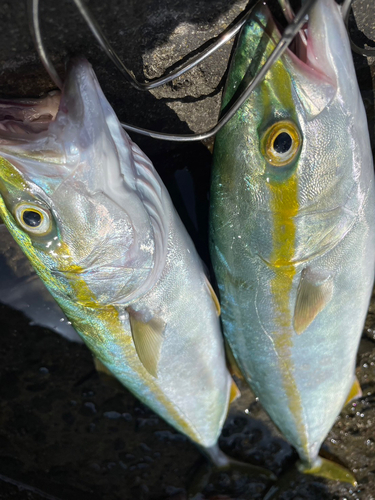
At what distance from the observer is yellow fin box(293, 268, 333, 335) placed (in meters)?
1.57

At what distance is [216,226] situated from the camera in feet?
5.36

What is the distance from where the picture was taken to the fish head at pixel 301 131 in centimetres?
128

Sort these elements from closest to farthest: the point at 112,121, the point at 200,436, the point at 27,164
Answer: the point at 27,164, the point at 112,121, the point at 200,436

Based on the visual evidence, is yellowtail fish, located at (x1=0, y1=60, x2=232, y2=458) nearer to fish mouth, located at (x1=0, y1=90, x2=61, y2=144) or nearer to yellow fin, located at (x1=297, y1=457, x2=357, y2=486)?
fish mouth, located at (x1=0, y1=90, x2=61, y2=144)

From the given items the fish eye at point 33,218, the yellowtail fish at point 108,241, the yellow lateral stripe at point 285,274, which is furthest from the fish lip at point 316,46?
the fish eye at point 33,218

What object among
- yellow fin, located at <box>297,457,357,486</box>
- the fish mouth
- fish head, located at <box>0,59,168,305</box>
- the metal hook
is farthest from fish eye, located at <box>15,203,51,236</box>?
yellow fin, located at <box>297,457,357,486</box>

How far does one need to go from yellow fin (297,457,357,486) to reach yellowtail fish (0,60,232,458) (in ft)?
2.87

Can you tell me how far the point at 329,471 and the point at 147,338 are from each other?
1532 millimetres

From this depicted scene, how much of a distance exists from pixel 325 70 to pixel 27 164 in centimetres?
100

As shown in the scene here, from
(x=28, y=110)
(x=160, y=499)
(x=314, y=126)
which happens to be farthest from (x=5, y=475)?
(x=314, y=126)

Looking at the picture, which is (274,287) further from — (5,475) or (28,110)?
(5,475)

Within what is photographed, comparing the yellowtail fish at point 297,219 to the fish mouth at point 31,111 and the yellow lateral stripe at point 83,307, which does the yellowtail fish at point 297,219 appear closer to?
the yellow lateral stripe at point 83,307

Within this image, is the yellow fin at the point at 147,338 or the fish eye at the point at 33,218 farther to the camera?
the yellow fin at the point at 147,338

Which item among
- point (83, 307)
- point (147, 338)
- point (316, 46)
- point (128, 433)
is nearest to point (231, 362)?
point (147, 338)
